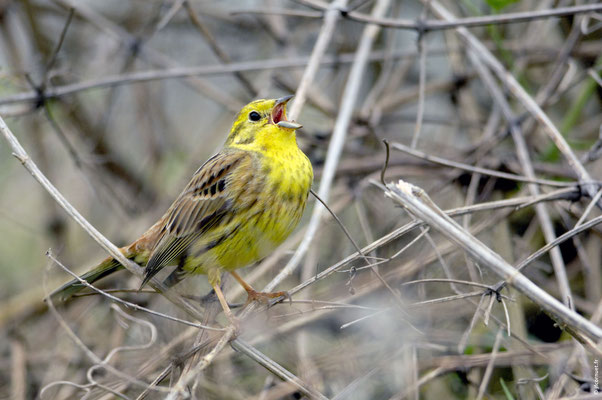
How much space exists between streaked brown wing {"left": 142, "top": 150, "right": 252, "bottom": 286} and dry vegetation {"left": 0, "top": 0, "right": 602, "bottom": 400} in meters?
0.25

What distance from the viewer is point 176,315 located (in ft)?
9.27

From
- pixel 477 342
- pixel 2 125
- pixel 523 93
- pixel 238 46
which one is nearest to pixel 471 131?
pixel 523 93

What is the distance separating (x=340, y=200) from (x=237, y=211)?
1.15m

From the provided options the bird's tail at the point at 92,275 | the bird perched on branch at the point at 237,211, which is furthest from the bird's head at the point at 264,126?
the bird's tail at the point at 92,275

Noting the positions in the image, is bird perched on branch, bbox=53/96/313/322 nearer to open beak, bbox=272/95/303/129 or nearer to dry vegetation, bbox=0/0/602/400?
open beak, bbox=272/95/303/129

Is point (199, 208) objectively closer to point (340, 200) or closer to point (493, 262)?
point (340, 200)

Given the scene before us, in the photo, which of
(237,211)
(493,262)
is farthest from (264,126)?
(493,262)

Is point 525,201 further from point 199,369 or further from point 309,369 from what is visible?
point 199,369

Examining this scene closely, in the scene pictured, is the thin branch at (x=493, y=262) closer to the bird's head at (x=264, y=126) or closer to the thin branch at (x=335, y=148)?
the thin branch at (x=335, y=148)

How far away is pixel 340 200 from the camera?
4.25 meters

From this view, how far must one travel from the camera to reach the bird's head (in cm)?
338

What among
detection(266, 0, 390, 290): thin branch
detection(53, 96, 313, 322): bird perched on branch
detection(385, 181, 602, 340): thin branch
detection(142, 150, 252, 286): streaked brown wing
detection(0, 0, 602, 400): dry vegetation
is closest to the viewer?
detection(385, 181, 602, 340): thin branch

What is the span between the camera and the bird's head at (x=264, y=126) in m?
3.38

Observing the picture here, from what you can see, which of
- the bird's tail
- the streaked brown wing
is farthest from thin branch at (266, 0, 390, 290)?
the bird's tail
